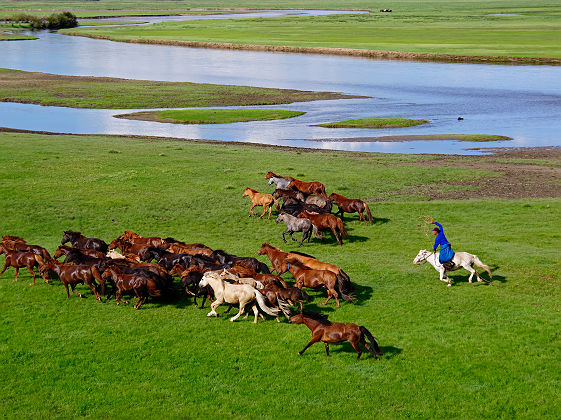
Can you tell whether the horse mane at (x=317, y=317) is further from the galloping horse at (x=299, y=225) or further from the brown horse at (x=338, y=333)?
the galloping horse at (x=299, y=225)

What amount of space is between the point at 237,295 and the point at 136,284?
284 cm

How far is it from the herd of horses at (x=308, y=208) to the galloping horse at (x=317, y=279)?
215 inches

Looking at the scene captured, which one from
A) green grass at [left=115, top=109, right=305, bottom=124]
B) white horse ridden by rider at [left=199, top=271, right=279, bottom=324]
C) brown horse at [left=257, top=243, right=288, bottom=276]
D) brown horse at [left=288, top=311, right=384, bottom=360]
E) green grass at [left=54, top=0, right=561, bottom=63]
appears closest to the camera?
brown horse at [left=288, top=311, right=384, bottom=360]

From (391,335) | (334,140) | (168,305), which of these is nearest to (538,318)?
(391,335)

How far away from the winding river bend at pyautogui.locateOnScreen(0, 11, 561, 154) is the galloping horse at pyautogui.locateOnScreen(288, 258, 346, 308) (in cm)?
3390

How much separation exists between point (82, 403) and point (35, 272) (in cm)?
853

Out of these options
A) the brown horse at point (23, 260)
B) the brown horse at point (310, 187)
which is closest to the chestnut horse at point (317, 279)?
the brown horse at point (23, 260)

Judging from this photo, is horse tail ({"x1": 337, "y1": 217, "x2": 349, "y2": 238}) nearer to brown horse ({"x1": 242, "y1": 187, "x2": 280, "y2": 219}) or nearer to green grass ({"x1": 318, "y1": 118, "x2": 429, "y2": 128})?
brown horse ({"x1": 242, "y1": 187, "x2": 280, "y2": 219})

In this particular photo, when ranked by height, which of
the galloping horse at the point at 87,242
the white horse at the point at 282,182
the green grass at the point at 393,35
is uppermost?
the green grass at the point at 393,35

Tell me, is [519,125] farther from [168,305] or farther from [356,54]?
[356,54]

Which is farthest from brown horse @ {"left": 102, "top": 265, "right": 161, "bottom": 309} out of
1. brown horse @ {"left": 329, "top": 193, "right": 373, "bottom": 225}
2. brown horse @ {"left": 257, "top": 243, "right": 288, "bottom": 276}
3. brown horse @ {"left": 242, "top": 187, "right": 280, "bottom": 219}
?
brown horse @ {"left": 329, "top": 193, "right": 373, "bottom": 225}

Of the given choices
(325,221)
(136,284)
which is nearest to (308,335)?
(136,284)

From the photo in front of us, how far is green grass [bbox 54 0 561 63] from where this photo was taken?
119750mm

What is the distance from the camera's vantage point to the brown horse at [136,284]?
16.5 meters
